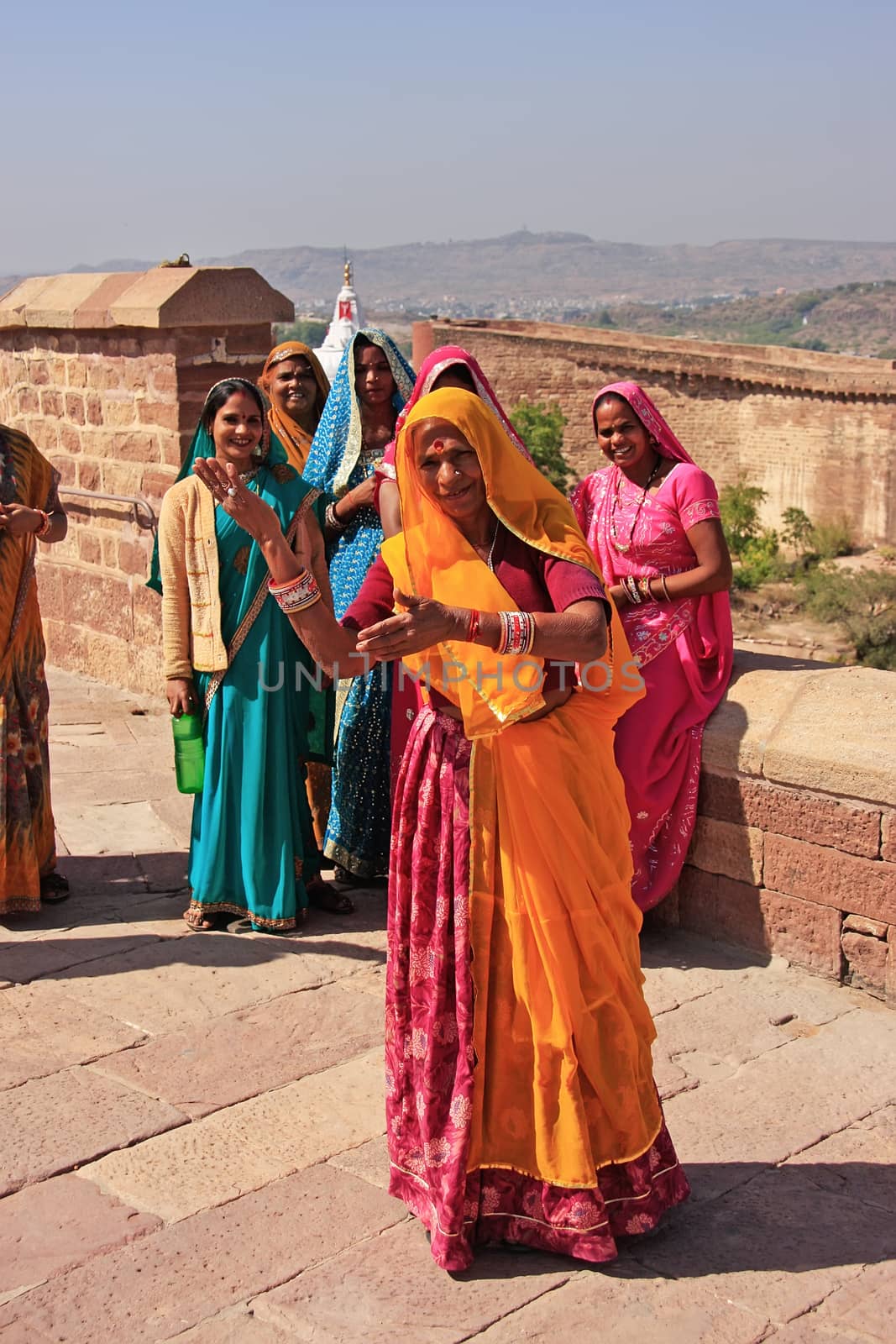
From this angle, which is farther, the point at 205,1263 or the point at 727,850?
the point at 727,850

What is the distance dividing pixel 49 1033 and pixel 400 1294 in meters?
1.45

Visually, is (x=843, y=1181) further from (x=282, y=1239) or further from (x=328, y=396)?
(x=328, y=396)

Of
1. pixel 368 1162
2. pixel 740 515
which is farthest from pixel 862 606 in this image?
pixel 368 1162

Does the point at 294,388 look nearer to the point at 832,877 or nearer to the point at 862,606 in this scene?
the point at 832,877

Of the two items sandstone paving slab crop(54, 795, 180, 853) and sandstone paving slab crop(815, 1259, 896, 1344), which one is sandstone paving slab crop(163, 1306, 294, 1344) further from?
sandstone paving slab crop(54, 795, 180, 853)

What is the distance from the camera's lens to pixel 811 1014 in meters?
3.88

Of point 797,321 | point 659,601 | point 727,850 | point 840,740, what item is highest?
point 797,321

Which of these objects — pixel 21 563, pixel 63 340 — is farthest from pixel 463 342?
pixel 21 563

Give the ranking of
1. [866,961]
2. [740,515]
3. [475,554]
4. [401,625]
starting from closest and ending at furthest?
[401,625], [475,554], [866,961], [740,515]

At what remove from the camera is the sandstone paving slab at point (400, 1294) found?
8.33ft

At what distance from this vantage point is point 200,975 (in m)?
4.11

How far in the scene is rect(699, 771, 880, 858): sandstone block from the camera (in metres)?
3.90

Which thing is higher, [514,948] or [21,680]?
[21,680]

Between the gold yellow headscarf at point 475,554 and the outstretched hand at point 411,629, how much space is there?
9cm
